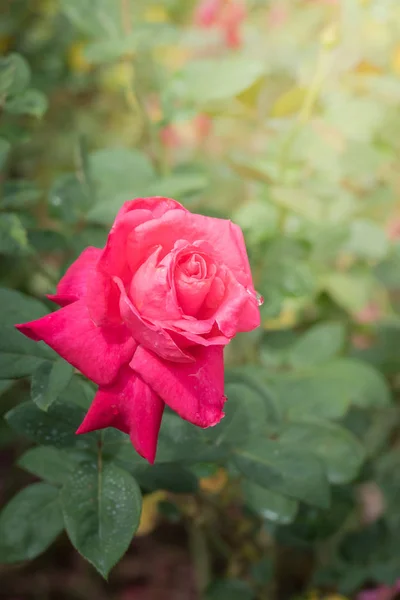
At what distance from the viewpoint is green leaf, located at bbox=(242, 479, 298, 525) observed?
70 cm

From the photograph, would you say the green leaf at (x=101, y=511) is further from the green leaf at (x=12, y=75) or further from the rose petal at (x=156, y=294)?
the green leaf at (x=12, y=75)

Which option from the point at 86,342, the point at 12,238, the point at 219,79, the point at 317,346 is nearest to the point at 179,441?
the point at 86,342

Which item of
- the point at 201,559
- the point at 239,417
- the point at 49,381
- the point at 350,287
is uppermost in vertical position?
the point at 49,381

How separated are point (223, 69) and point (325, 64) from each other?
17 centimetres

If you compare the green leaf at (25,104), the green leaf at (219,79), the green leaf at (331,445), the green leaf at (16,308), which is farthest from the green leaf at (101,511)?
the green leaf at (219,79)

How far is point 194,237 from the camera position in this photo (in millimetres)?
517

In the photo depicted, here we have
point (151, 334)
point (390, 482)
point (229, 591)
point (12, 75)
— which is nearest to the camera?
point (151, 334)

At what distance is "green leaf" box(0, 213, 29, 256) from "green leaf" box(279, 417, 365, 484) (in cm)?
38

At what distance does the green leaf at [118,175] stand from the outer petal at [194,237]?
32cm

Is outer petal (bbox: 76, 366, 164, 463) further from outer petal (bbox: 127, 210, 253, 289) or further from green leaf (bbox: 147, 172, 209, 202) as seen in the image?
green leaf (bbox: 147, 172, 209, 202)

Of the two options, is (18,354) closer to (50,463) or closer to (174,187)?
(50,463)

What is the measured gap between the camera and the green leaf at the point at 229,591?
90cm

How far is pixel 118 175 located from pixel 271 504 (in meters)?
0.49

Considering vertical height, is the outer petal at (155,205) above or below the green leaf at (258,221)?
above
